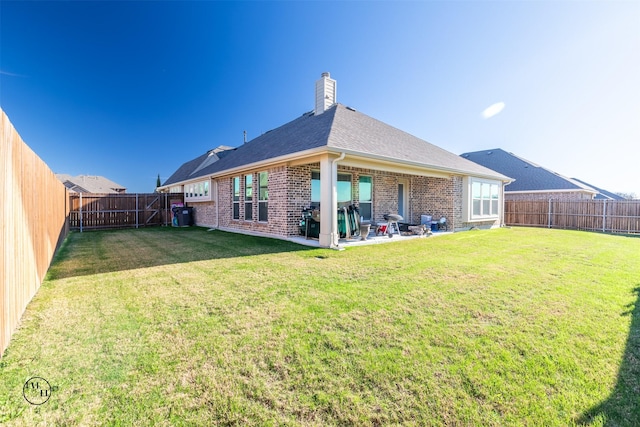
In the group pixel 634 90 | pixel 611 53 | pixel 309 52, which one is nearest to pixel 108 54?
pixel 309 52

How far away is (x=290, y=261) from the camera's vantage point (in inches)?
236

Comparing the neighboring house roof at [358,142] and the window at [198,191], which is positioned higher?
the neighboring house roof at [358,142]

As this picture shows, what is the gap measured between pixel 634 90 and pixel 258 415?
15391 millimetres

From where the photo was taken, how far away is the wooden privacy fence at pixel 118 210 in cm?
1394

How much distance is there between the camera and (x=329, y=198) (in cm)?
762

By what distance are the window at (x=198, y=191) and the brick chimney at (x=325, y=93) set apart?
671 cm

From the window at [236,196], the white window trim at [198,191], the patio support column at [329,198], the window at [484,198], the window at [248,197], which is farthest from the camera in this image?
the white window trim at [198,191]

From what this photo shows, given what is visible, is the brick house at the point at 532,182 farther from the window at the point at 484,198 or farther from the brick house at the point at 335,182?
the window at the point at 484,198

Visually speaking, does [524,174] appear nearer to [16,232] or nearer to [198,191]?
[198,191]

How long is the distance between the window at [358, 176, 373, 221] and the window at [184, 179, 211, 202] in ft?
25.5

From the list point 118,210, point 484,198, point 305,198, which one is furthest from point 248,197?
point 484,198

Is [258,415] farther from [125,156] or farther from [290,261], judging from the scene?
[125,156]

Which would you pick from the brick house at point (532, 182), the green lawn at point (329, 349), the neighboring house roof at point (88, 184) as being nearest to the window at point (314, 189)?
the green lawn at point (329, 349)

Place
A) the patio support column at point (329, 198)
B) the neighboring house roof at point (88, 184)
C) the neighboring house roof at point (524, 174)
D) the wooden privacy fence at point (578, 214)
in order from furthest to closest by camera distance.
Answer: the neighboring house roof at point (88, 184)
the neighboring house roof at point (524, 174)
the wooden privacy fence at point (578, 214)
the patio support column at point (329, 198)
